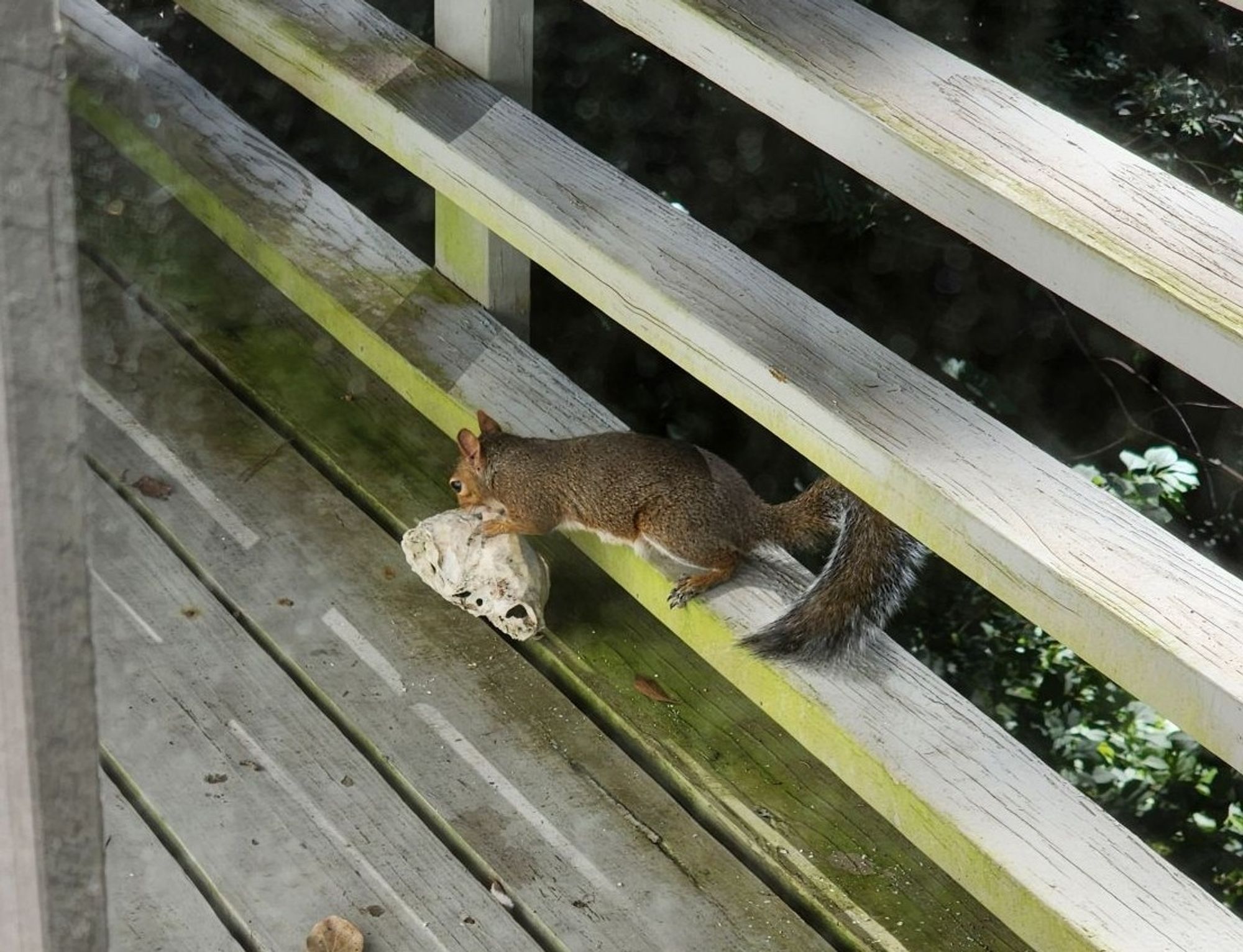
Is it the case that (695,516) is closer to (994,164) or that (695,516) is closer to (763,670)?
(763,670)

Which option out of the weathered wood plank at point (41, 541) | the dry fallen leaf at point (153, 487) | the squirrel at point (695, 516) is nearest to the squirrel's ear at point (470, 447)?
the squirrel at point (695, 516)

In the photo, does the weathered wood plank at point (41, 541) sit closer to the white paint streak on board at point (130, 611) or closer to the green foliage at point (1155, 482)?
the white paint streak on board at point (130, 611)

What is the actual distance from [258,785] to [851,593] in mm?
515

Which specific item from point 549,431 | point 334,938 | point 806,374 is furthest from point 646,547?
point 334,938

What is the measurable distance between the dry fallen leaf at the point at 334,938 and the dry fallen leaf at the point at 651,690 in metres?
0.38

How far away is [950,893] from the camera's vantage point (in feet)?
4.89

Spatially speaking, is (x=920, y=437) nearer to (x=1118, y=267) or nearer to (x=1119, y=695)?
(x=1118, y=267)

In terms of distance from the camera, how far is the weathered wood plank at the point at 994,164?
40.6 inches

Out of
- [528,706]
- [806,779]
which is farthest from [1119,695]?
[528,706]

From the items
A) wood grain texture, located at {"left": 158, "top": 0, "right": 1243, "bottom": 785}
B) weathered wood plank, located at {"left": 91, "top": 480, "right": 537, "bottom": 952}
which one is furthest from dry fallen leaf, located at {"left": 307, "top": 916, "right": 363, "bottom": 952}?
wood grain texture, located at {"left": 158, "top": 0, "right": 1243, "bottom": 785}

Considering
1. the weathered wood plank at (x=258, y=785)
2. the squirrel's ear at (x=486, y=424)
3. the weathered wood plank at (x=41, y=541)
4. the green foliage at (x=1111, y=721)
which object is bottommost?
the green foliage at (x=1111, y=721)

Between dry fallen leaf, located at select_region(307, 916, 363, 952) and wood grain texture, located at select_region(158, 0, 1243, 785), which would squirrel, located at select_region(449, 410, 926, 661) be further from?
dry fallen leaf, located at select_region(307, 916, 363, 952)

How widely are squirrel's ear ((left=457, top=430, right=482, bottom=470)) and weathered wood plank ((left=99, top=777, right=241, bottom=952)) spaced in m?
0.48

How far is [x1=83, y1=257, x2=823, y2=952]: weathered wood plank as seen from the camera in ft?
4.79
